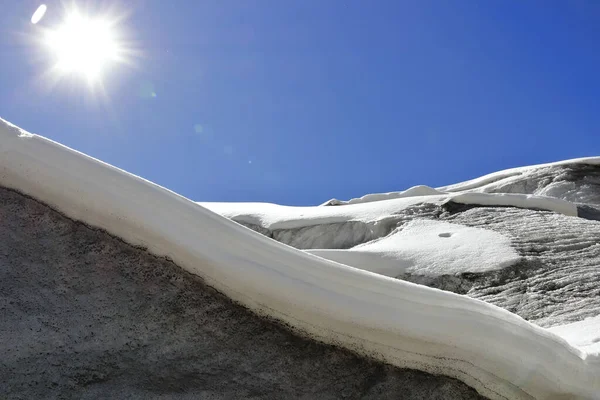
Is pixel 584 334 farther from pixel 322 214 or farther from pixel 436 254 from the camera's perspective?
pixel 322 214

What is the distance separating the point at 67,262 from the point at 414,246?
3.57m

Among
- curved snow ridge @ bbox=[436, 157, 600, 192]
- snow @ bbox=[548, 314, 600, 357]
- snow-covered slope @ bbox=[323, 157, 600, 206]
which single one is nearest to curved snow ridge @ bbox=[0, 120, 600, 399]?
snow @ bbox=[548, 314, 600, 357]

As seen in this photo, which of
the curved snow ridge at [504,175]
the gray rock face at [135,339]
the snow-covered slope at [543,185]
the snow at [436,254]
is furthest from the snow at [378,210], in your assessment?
the gray rock face at [135,339]

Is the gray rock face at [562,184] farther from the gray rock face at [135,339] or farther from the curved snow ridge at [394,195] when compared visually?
the gray rock face at [135,339]

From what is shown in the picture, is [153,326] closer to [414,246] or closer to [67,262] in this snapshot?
[67,262]

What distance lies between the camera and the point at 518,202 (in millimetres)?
6105

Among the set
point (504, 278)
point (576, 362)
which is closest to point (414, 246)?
point (504, 278)

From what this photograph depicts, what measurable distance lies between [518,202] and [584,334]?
3922 millimetres

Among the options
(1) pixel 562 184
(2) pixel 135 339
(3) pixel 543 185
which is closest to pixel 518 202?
(1) pixel 562 184

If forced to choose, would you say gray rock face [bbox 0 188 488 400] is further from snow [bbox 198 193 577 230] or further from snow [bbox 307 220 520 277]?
snow [bbox 198 193 577 230]

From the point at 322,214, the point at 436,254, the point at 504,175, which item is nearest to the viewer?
the point at 436,254

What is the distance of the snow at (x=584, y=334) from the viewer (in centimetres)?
192

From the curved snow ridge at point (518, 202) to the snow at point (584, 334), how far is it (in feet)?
10.5

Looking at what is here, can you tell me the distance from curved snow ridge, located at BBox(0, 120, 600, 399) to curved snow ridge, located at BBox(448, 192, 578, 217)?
4.60 m
